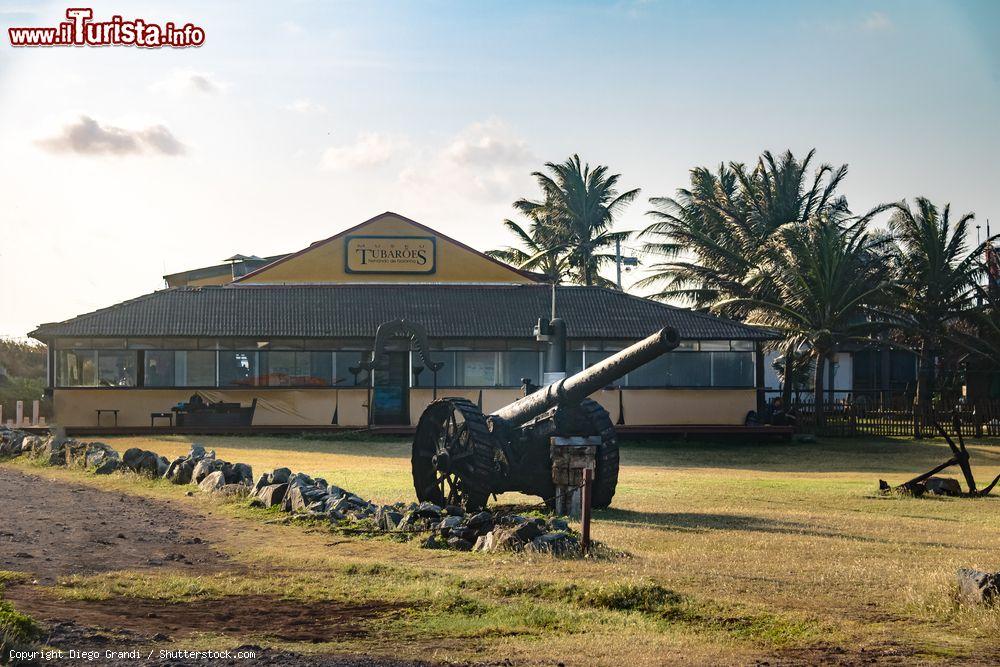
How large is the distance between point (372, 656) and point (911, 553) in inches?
273

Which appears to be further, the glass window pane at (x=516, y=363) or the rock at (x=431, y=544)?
the glass window pane at (x=516, y=363)

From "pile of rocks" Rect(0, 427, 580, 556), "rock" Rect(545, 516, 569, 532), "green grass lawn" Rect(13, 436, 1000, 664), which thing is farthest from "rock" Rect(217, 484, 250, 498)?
"rock" Rect(545, 516, 569, 532)

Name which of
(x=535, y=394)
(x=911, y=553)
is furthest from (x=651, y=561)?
(x=535, y=394)

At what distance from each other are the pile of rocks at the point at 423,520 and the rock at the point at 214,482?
1.10 m

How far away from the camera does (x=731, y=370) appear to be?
3669 centimetres

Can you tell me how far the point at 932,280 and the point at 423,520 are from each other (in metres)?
29.5

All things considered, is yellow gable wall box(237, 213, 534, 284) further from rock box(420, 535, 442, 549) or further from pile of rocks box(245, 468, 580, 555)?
rock box(420, 535, 442, 549)

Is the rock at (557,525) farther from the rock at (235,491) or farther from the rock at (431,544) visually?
the rock at (235,491)

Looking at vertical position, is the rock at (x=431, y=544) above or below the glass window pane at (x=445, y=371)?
below

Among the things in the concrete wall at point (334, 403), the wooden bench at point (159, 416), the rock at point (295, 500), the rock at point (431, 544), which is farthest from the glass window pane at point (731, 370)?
the rock at point (431, 544)

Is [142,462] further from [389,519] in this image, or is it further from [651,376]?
[651,376]

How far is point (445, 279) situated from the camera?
40312 mm

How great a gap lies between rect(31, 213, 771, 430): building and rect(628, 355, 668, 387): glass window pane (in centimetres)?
3

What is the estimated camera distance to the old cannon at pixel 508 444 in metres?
15.1
